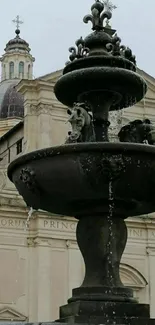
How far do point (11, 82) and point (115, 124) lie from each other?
64.1 feet

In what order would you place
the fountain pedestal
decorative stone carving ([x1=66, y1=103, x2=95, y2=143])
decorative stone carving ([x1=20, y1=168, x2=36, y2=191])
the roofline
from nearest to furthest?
1. the fountain pedestal
2. decorative stone carving ([x1=20, y1=168, x2=36, y2=191])
3. decorative stone carving ([x1=66, y1=103, x2=95, y2=143])
4. the roofline

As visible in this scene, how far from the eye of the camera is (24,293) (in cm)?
2383

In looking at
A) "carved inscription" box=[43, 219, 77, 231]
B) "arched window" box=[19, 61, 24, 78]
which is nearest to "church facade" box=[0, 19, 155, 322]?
"carved inscription" box=[43, 219, 77, 231]

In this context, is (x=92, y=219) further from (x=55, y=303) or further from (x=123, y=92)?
(x=55, y=303)

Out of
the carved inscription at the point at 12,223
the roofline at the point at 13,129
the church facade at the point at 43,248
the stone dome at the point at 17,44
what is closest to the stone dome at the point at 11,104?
the stone dome at the point at 17,44

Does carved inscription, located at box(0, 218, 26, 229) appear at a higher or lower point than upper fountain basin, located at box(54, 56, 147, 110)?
higher

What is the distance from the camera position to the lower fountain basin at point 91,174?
22.1 ft

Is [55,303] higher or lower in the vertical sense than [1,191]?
lower

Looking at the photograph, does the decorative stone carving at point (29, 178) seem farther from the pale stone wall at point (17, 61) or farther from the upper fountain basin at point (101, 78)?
the pale stone wall at point (17, 61)

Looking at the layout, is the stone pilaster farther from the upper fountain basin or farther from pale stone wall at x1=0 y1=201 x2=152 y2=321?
the upper fountain basin

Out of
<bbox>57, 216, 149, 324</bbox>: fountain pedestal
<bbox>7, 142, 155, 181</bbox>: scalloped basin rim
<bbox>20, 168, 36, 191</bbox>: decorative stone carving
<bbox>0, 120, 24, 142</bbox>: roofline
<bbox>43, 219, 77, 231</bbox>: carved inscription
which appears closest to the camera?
<bbox>7, 142, 155, 181</bbox>: scalloped basin rim

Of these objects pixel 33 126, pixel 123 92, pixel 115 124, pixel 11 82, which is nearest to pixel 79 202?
pixel 123 92

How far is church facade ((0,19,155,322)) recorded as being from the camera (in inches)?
935

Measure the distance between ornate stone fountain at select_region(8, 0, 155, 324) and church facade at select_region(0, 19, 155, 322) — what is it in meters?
14.0
